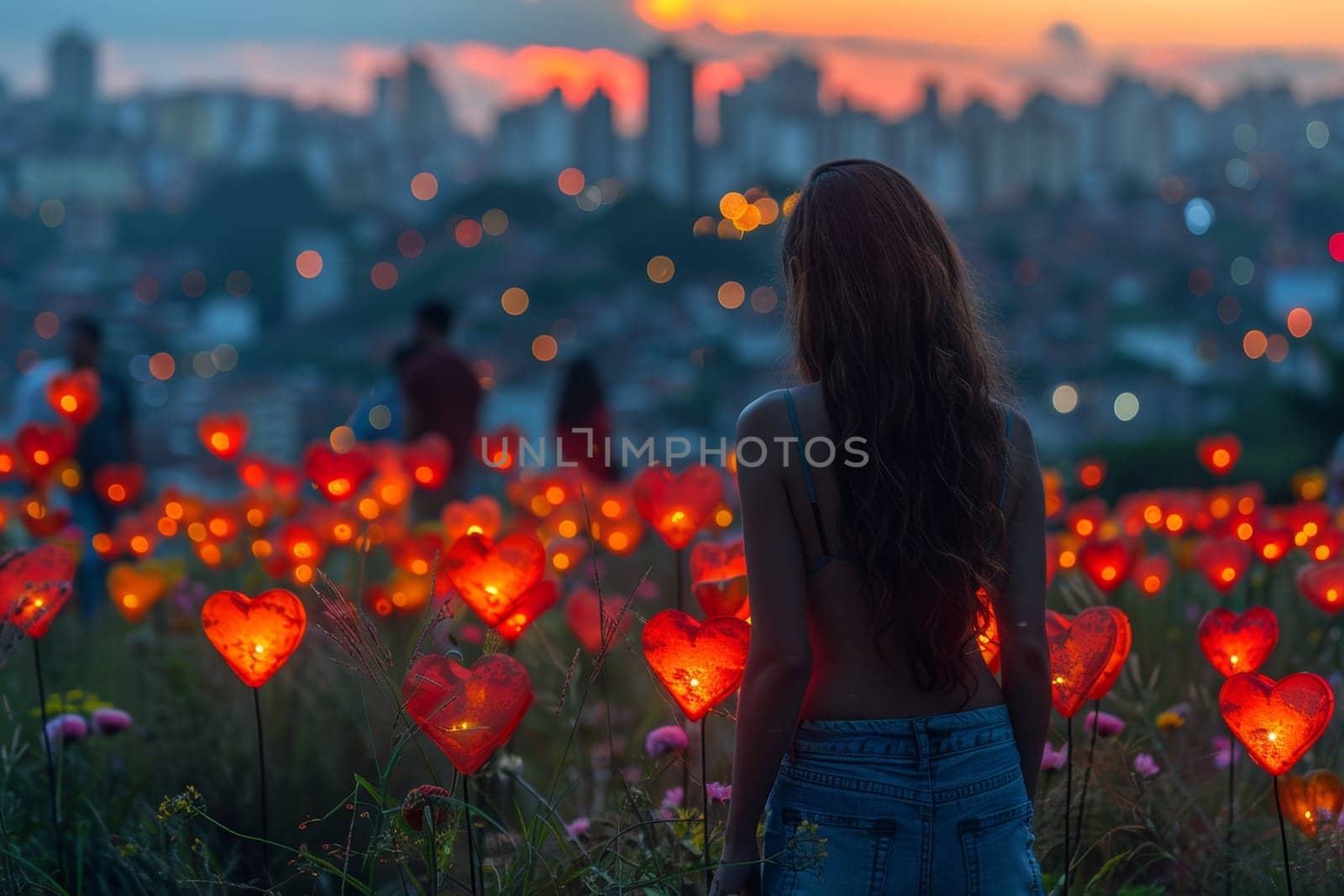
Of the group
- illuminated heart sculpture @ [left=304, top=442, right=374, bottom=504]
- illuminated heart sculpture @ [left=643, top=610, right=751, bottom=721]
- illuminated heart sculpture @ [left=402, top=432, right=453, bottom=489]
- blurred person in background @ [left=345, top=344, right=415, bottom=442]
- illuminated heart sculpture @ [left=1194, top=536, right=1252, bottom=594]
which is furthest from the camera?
blurred person in background @ [left=345, top=344, right=415, bottom=442]

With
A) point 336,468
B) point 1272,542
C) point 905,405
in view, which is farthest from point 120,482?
point 905,405

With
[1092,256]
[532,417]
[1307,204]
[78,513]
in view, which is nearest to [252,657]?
[78,513]

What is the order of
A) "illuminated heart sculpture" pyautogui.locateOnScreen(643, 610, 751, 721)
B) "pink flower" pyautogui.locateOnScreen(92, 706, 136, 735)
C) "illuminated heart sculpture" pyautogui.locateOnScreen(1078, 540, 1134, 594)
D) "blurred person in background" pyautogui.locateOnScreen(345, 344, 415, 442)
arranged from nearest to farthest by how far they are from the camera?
"illuminated heart sculpture" pyautogui.locateOnScreen(643, 610, 751, 721)
"pink flower" pyautogui.locateOnScreen(92, 706, 136, 735)
"illuminated heart sculpture" pyautogui.locateOnScreen(1078, 540, 1134, 594)
"blurred person in background" pyautogui.locateOnScreen(345, 344, 415, 442)

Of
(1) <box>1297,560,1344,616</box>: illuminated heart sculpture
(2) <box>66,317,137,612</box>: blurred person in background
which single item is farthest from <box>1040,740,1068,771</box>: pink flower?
(2) <box>66,317,137,612</box>: blurred person in background

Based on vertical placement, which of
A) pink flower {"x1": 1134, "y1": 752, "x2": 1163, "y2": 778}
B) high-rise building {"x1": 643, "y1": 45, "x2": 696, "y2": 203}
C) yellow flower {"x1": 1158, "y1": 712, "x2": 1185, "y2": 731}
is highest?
high-rise building {"x1": 643, "y1": 45, "x2": 696, "y2": 203}

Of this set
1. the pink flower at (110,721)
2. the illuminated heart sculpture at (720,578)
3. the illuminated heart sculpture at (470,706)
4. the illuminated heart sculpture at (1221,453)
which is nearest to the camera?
the illuminated heart sculpture at (470,706)

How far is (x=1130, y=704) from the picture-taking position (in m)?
2.75

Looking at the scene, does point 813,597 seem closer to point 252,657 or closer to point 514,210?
point 252,657

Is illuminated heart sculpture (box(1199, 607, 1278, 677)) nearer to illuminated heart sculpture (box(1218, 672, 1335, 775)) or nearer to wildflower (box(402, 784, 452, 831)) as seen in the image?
illuminated heart sculpture (box(1218, 672, 1335, 775))

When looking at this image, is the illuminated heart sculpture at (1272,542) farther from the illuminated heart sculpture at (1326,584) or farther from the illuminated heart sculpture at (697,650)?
the illuminated heart sculpture at (697,650)

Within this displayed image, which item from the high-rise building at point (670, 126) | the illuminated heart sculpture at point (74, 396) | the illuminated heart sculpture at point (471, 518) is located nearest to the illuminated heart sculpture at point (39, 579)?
the illuminated heart sculpture at point (471, 518)

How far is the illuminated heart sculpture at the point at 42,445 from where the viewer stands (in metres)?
4.09

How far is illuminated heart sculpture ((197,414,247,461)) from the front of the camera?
213 inches

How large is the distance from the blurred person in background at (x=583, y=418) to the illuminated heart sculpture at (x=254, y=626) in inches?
179
